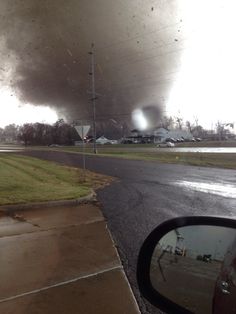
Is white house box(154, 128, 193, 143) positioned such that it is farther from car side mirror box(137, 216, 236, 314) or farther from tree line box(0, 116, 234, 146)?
car side mirror box(137, 216, 236, 314)

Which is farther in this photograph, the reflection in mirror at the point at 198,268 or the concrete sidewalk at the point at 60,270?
the concrete sidewalk at the point at 60,270

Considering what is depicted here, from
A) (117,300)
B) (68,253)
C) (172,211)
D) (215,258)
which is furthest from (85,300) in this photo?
(172,211)

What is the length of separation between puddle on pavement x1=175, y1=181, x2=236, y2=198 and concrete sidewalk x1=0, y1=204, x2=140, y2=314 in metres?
5.76

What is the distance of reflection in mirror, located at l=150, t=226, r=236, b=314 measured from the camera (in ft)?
5.37

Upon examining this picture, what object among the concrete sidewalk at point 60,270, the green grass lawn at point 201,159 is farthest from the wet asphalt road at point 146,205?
the green grass lawn at point 201,159

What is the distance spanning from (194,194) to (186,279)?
995 centimetres

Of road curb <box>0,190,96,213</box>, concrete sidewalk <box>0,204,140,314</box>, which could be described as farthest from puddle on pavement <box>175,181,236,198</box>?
concrete sidewalk <box>0,204,140,314</box>

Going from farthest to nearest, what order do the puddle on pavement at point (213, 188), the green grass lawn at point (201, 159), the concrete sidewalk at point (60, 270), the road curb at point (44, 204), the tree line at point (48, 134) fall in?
the tree line at point (48, 134) → the green grass lawn at point (201, 159) → the puddle on pavement at point (213, 188) → the road curb at point (44, 204) → the concrete sidewalk at point (60, 270)

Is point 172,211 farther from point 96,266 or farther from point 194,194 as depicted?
point 96,266

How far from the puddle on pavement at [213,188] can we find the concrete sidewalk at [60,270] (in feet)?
18.9

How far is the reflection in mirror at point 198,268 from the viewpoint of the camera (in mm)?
1638

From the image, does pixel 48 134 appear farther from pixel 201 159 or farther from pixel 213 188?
pixel 213 188

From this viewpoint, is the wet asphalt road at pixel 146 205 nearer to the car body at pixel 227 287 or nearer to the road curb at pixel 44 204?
the road curb at pixel 44 204

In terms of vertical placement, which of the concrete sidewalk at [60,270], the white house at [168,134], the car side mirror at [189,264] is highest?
the car side mirror at [189,264]
